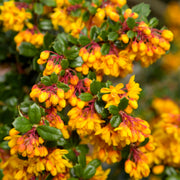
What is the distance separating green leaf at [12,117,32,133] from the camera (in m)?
0.97

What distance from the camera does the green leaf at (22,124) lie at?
3.19ft

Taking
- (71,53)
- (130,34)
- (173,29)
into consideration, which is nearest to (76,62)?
(71,53)

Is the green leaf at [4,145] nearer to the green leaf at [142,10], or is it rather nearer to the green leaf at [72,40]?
the green leaf at [72,40]

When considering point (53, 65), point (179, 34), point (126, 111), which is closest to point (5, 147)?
point (53, 65)

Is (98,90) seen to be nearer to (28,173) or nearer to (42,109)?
(42,109)

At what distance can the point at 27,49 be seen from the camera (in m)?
1.33

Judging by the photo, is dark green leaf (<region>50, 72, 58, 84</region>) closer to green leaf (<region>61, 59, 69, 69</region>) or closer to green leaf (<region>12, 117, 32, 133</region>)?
green leaf (<region>61, 59, 69, 69</region>)

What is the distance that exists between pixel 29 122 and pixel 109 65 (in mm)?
412

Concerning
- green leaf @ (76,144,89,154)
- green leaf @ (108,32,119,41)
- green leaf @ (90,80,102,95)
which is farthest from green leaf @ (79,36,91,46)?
green leaf @ (76,144,89,154)

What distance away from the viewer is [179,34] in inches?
157

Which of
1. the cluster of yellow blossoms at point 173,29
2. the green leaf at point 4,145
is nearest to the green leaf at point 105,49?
the green leaf at point 4,145

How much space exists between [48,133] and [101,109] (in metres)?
0.23

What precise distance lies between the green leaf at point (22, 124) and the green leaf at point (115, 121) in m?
0.31

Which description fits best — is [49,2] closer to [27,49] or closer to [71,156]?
[27,49]
